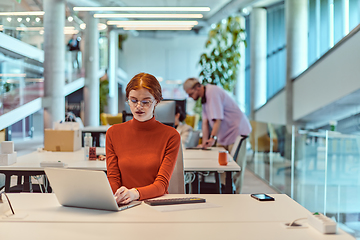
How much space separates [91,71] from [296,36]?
6457 millimetres

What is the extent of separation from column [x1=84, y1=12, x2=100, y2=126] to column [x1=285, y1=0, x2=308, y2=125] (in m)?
5.91

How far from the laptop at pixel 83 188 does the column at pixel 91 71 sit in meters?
10.1

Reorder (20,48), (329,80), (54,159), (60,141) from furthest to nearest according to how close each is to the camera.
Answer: (329,80)
(20,48)
(60,141)
(54,159)

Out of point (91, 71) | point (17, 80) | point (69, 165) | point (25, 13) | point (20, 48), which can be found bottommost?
point (69, 165)

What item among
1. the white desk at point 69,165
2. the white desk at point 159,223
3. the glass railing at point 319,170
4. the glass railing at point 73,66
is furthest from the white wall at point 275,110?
the white desk at point 159,223

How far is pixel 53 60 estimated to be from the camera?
739 centimetres

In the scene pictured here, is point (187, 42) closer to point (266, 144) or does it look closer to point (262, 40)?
Answer: point (262, 40)

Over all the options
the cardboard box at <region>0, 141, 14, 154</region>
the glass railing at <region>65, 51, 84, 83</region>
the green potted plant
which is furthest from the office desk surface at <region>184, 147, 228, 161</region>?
the glass railing at <region>65, 51, 84, 83</region>

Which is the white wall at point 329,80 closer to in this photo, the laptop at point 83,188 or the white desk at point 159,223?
the white desk at point 159,223

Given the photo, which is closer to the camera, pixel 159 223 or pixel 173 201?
pixel 159 223

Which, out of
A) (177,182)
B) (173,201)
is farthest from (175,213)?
(177,182)

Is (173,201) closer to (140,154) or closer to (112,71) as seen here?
(140,154)

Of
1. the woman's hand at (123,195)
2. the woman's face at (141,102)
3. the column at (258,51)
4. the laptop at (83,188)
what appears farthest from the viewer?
the column at (258,51)

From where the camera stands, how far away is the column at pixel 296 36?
25.5 feet
